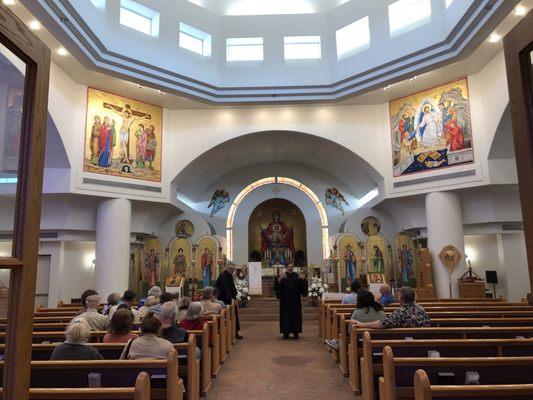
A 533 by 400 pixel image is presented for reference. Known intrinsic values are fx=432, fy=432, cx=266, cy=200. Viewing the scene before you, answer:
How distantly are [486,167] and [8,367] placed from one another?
12.1 meters

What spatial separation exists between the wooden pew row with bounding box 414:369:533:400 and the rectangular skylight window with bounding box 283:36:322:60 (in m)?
12.4

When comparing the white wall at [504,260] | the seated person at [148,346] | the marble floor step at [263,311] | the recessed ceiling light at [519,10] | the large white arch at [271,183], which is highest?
the recessed ceiling light at [519,10]

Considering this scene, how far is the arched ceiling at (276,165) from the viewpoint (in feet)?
47.3

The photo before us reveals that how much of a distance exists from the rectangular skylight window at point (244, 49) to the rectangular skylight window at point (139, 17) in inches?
93.5

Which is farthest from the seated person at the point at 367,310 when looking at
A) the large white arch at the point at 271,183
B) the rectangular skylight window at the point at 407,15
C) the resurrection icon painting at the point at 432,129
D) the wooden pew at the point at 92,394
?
the large white arch at the point at 271,183

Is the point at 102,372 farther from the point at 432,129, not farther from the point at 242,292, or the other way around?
the point at 432,129

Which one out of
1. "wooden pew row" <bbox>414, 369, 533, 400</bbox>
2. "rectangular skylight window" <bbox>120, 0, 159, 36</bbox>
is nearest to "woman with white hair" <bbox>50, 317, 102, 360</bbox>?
"wooden pew row" <bbox>414, 369, 533, 400</bbox>

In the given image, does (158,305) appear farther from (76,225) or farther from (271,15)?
(271,15)

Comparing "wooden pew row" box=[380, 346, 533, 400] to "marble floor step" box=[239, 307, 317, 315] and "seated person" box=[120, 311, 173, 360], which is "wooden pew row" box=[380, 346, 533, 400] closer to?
"seated person" box=[120, 311, 173, 360]

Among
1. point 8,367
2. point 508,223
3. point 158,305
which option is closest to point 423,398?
point 8,367

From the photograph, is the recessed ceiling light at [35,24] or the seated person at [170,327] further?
the recessed ceiling light at [35,24]

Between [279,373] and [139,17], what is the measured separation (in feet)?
33.9

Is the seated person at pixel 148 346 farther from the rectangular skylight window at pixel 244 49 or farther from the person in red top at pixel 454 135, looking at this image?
the rectangular skylight window at pixel 244 49

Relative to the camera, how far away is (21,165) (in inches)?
62.8
